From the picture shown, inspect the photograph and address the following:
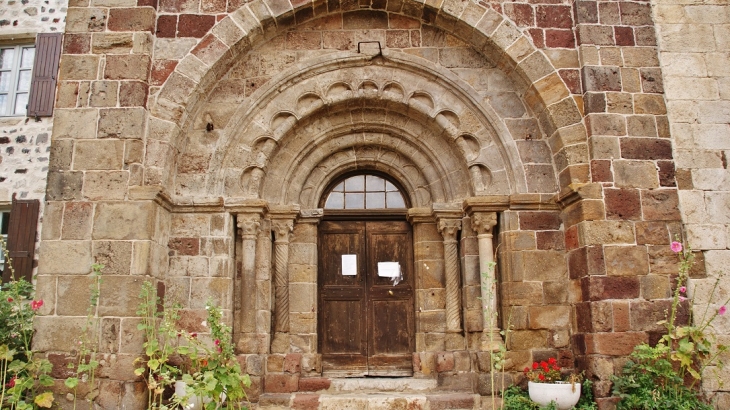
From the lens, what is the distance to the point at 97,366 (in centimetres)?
→ 484

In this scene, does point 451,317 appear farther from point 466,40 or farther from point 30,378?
point 30,378

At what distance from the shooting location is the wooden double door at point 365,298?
6219 millimetres

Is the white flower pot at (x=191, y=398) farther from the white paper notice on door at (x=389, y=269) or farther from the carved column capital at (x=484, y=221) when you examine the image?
the carved column capital at (x=484, y=221)

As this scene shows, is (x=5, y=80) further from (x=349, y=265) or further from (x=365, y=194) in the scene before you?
(x=349, y=265)

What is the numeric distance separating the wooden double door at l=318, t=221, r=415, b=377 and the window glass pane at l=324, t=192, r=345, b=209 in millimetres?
190

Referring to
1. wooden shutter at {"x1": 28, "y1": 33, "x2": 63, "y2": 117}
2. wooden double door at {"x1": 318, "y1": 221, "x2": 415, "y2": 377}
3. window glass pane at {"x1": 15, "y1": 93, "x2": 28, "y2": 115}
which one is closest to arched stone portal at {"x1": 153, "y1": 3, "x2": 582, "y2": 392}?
wooden double door at {"x1": 318, "y1": 221, "x2": 415, "y2": 377}

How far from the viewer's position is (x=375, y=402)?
213 inches

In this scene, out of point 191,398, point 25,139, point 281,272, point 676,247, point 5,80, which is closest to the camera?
point 191,398

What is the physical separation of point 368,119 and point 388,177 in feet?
2.38

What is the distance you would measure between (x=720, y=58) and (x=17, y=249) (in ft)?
27.0

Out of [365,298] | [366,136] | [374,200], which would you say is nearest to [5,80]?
[366,136]

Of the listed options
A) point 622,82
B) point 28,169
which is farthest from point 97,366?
point 622,82

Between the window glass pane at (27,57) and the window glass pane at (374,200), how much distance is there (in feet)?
16.6

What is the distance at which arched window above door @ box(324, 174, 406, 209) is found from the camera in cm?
661
